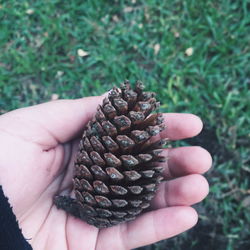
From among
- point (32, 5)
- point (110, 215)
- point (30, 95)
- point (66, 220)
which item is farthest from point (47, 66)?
point (110, 215)

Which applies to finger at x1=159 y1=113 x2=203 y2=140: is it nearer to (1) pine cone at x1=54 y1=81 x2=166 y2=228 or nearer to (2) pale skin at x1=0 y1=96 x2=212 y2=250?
(2) pale skin at x1=0 y1=96 x2=212 y2=250

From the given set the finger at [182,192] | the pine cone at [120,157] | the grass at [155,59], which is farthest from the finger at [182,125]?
the grass at [155,59]

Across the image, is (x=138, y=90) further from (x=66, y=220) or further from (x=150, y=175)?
(x=66, y=220)

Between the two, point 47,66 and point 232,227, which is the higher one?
point 47,66

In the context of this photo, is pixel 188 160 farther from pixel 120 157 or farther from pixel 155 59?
pixel 155 59

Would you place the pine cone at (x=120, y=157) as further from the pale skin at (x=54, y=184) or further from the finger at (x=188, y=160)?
the finger at (x=188, y=160)

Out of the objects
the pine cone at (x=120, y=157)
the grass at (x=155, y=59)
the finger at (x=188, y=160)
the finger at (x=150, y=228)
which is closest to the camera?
the pine cone at (x=120, y=157)

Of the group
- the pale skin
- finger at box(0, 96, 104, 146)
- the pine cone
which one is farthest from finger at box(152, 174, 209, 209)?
finger at box(0, 96, 104, 146)
